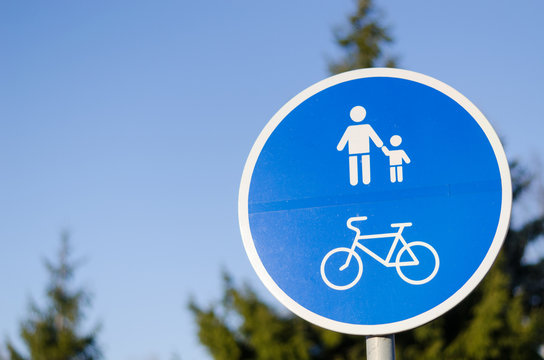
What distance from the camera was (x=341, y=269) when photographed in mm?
2078

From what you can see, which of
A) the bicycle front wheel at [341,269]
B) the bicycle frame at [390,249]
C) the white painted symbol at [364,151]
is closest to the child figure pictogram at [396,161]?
the white painted symbol at [364,151]

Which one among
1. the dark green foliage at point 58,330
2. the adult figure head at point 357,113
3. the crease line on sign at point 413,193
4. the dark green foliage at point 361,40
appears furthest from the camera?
the dark green foliage at point 58,330

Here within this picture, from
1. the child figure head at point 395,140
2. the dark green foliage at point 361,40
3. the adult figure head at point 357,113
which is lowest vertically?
the child figure head at point 395,140

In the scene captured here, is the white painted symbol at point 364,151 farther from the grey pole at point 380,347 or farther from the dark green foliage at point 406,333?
the dark green foliage at point 406,333

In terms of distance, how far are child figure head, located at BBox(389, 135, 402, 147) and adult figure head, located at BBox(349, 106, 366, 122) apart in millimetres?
121

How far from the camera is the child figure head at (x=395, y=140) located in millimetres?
2137

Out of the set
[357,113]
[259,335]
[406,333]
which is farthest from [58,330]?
[357,113]

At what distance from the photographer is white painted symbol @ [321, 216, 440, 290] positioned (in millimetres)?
2006

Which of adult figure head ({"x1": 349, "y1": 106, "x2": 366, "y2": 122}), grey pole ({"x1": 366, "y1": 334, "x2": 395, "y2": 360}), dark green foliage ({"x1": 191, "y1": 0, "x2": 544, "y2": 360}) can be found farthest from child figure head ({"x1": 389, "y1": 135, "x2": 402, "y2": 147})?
dark green foliage ({"x1": 191, "y1": 0, "x2": 544, "y2": 360})

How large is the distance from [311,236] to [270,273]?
17 cm

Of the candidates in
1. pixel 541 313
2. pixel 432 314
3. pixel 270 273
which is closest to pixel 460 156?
pixel 432 314

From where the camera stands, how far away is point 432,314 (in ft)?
6.43

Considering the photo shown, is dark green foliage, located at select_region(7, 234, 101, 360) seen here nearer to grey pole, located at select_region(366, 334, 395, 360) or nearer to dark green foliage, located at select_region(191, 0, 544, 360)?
dark green foliage, located at select_region(191, 0, 544, 360)

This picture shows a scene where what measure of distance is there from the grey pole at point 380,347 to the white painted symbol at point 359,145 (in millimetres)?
459
